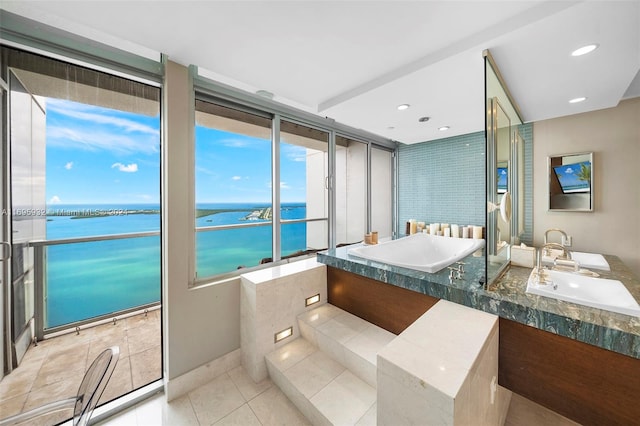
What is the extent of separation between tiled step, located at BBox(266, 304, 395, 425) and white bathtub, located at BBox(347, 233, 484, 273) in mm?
730

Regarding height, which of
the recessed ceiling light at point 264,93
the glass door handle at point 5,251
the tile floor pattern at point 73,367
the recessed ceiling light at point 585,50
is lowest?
the tile floor pattern at point 73,367

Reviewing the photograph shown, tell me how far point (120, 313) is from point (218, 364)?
1592mm

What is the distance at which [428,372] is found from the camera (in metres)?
0.91

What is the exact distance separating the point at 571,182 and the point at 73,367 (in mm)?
5039

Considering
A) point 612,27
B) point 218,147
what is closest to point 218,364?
point 218,147

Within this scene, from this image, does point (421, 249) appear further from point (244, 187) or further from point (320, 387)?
point (244, 187)

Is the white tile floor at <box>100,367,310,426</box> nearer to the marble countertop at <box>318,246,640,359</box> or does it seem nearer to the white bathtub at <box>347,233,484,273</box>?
the marble countertop at <box>318,246,640,359</box>

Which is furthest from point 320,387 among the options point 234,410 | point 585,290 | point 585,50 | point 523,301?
point 585,50

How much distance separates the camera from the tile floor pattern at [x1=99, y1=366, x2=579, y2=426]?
4.93 feet

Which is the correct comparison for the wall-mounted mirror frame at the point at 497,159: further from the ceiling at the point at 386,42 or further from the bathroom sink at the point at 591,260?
the bathroom sink at the point at 591,260

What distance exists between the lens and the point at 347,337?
1879mm

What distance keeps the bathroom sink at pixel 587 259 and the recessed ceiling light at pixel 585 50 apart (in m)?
1.57

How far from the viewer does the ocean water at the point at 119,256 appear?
1944 millimetres

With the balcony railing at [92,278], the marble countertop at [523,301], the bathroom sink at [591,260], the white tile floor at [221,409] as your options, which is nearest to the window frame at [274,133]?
the balcony railing at [92,278]
